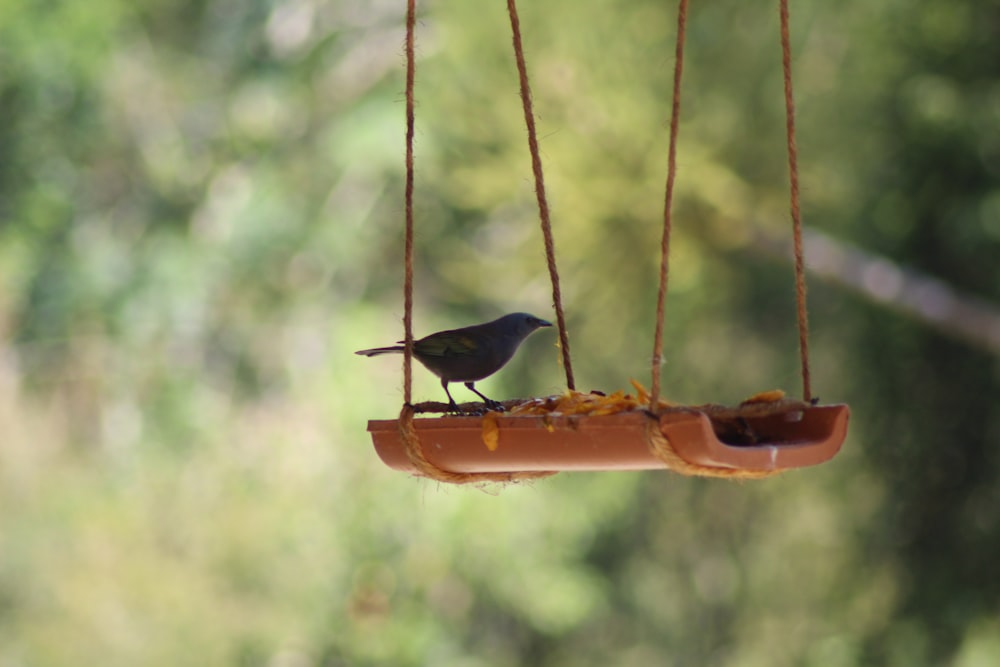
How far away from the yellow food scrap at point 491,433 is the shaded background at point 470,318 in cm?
255

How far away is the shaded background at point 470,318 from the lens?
774 centimetres

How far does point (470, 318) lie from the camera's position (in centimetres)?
1145

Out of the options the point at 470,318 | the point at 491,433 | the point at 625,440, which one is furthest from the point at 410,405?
the point at 470,318

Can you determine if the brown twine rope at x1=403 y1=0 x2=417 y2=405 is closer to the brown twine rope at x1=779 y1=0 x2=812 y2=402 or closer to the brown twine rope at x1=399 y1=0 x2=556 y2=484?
the brown twine rope at x1=399 y1=0 x2=556 y2=484

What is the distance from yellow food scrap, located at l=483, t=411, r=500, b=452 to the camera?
2525mm

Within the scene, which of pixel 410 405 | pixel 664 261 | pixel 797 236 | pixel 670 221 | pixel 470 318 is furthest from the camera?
pixel 470 318

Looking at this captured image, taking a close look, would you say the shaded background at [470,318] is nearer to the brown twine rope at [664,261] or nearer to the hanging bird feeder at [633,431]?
the hanging bird feeder at [633,431]

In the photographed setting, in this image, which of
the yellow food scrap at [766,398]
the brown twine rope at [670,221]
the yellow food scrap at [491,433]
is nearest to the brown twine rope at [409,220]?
the yellow food scrap at [491,433]

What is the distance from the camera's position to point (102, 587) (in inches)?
371

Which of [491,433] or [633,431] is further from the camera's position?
[491,433]

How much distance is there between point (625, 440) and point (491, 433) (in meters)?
0.32

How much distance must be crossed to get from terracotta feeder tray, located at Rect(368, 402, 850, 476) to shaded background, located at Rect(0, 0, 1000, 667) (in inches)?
95.6

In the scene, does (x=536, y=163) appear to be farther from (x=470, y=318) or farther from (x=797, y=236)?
(x=470, y=318)

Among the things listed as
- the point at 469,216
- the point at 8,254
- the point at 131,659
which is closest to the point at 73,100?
the point at 8,254
